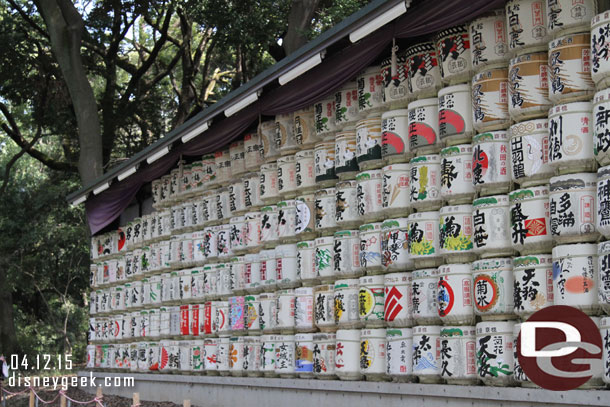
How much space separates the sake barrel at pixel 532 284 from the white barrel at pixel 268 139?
511 cm

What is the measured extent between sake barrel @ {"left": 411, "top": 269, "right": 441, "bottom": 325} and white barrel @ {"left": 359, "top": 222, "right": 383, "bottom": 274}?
747 mm

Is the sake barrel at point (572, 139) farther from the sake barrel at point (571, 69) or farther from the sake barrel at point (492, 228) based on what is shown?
the sake barrel at point (492, 228)

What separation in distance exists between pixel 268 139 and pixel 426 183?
12.6 ft

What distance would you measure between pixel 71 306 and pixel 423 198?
26313 millimetres

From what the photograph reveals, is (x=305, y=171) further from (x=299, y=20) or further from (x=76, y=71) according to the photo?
(x=76, y=71)

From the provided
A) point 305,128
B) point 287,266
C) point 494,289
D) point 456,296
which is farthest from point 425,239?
point 305,128

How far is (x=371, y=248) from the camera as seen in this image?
918cm

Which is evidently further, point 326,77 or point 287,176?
point 287,176

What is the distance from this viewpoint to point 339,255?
9742 mm

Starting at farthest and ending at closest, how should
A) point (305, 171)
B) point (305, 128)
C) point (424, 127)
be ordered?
point (305, 128)
point (305, 171)
point (424, 127)

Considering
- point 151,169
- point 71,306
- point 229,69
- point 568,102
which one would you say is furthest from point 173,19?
point 568,102


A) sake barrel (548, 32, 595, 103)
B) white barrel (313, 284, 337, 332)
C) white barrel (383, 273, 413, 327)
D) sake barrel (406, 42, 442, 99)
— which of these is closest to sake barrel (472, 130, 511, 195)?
sake barrel (548, 32, 595, 103)

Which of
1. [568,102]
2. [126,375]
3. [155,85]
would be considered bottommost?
[126,375]

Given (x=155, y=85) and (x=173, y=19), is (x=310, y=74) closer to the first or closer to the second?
(x=155, y=85)
